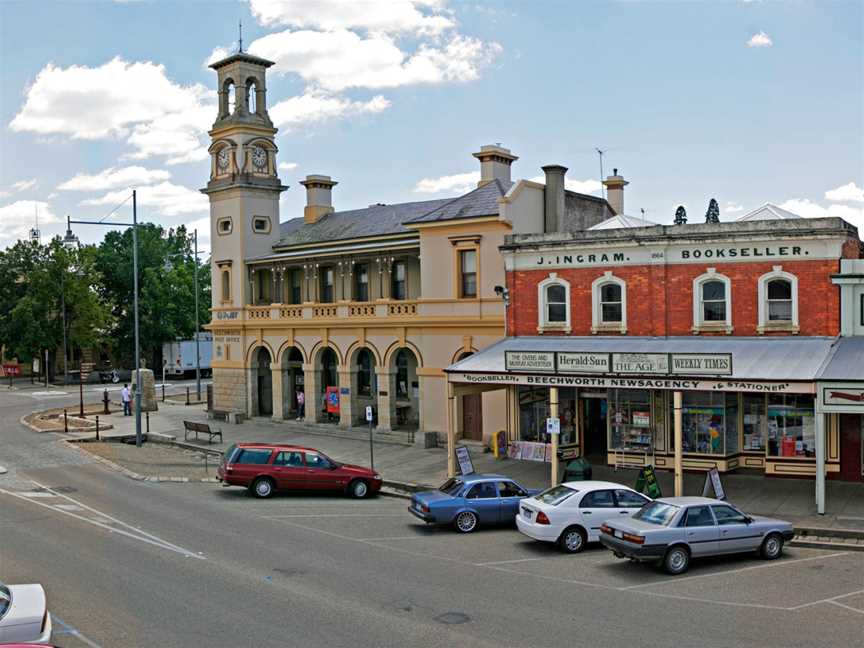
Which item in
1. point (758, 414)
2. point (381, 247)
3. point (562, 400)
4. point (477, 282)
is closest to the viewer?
point (758, 414)

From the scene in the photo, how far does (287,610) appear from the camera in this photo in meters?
14.0

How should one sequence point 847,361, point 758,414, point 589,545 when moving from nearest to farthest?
point 589,545 → point 847,361 → point 758,414

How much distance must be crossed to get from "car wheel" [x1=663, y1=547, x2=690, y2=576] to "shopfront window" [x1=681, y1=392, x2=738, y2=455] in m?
9.70

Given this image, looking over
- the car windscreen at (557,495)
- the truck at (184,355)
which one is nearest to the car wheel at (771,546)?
the car windscreen at (557,495)

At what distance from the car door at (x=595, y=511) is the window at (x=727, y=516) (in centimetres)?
226

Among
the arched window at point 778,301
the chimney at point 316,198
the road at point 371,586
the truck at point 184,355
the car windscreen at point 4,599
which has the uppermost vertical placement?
the chimney at point 316,198

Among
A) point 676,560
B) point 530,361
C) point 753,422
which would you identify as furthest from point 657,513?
point 753,422

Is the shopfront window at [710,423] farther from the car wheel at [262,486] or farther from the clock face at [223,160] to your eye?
the clock face at [223,160]

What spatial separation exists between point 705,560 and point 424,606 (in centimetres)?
649

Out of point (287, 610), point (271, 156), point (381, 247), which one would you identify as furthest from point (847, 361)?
point (271, 156)

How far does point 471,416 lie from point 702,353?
39.9 ft

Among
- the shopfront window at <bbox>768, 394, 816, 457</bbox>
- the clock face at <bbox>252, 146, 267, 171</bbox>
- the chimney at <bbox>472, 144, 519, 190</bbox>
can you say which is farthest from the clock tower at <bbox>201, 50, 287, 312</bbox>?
the shopfront window at <bbox>768, 394, 816, 457</bbox>

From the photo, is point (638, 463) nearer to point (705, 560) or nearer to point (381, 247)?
point (705, 560)

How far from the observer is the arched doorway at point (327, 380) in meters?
39.1
